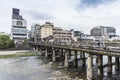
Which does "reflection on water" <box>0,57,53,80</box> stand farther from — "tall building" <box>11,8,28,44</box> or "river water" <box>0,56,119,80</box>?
"tall building" <box>11,8,28,44</box>

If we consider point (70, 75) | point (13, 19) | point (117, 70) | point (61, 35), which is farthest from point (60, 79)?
point (13, 19)

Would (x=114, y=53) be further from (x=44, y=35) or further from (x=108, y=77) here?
(x=44, y=35)

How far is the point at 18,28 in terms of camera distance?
494 ft

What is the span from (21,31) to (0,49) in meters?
55.8

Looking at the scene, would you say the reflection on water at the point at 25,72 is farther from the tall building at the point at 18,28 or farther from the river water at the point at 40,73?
the tall building at the point at 18,28

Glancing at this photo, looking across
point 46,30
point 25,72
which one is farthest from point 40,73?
point 46,30

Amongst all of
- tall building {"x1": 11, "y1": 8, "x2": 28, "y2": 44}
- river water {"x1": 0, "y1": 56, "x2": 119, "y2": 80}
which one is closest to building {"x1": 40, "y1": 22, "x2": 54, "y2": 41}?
tall building {"x1": 11, "y1": 8, "x2": 28, "y2": 44}

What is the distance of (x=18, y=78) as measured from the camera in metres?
33.5

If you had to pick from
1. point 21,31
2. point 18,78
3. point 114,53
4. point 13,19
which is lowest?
point 18,78

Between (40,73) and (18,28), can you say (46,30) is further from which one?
(40,73)

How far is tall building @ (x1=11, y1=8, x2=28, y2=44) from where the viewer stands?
145 meters

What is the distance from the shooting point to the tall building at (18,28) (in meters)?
145

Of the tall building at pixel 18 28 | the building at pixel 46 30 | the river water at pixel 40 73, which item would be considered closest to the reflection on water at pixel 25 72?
the river water at pixel 40 73

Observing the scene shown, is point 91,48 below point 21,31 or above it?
below
